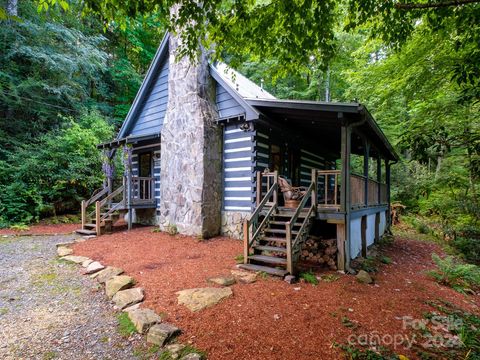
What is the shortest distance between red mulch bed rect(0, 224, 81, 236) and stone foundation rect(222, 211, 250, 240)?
6815 mm

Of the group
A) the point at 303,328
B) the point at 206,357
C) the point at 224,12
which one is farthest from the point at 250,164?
the point at 206,357

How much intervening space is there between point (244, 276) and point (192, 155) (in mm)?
5393

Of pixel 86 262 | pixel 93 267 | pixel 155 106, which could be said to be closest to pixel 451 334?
pixel 93 267

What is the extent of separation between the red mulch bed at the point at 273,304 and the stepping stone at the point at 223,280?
153 millimetres

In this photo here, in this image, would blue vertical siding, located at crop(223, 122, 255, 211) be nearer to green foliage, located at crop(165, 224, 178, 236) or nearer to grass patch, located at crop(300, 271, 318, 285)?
green foliage, located at crop(165, 224, 178, 236)

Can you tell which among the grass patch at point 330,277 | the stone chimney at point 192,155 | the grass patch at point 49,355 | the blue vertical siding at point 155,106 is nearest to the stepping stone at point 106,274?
the grass patch at point 49,355

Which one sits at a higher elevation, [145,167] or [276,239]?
[145,167]

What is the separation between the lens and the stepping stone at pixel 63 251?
25.0 ft

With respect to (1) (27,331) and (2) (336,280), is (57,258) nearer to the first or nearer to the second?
(1) (27,331)

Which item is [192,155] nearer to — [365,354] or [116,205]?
[116,205]

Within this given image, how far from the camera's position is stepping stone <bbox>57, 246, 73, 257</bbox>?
763 centimetres

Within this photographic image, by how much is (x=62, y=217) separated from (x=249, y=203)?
10457mm

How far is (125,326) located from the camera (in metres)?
3.85

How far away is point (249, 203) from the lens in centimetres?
933
